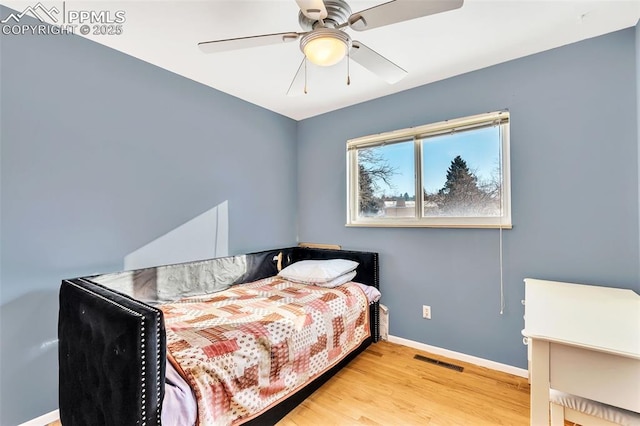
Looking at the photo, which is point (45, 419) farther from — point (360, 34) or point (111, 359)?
point (360, 34)

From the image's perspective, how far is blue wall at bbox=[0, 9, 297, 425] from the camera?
161 cm

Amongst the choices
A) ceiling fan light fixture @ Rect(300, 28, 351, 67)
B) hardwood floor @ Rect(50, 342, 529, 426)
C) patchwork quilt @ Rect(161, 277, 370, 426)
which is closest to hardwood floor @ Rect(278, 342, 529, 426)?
hardwood floor @ Rect(50, 342, 529, 426)

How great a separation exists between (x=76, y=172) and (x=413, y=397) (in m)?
2.65

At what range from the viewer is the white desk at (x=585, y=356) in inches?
37.8

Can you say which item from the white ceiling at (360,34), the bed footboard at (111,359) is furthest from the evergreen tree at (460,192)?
the bed footboard at (111,359)

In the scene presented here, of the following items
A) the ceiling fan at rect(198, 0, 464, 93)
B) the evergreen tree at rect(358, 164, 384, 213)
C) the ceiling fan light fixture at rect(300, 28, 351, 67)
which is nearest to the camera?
the ceiling fan at rect(198, 0, 464, 93)

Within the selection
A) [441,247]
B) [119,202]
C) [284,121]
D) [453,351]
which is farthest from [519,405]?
[284,121]

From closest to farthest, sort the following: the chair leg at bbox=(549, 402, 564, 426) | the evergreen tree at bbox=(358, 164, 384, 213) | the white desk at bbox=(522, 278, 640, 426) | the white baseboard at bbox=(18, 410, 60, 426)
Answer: the white desk at bbox=(522, 278, 640, 426) < the chair leg at bbox=(549, 402, 564, 426) < the white baseboard at bbox=(18, 410, 60, 426) < the evergreen tree at bbox=(358, 164, 384, 213)

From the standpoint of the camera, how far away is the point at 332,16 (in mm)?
1431

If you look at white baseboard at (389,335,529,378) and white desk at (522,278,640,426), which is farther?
white baseboard at (389,335,529,378)

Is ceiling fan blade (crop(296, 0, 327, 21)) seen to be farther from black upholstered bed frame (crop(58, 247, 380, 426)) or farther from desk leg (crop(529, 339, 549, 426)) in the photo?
desk leg (crop(529, 339, 549, 426))

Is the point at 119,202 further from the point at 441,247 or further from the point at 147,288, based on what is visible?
the point at 441,247

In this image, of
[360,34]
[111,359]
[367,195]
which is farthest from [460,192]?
[111,359]

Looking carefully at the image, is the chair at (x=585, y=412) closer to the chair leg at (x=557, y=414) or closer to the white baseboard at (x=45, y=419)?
the chair leg at (x=557, y=414)
